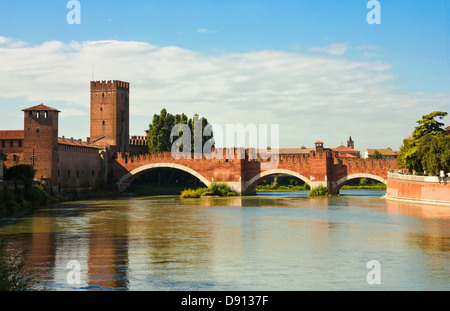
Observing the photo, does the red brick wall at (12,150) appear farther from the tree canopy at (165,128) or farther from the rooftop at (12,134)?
the tree canopy at (165,128)

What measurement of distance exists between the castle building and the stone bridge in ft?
8.50

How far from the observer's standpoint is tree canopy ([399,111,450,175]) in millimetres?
29444

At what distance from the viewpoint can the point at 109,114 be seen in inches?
2132

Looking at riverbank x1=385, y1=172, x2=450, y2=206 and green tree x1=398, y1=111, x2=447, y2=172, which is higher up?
green tree x1=398, y1=111, x2=447, y2=172

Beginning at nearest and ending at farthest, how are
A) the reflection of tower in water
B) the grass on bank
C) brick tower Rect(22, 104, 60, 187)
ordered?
the reflection of tower in water
brick tower Rect(22, 104, 60, 187)
the grass on bank

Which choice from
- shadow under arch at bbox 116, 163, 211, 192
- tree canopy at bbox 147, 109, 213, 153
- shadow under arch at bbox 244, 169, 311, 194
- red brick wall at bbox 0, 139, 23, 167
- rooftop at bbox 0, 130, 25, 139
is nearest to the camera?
red brick wall at bbox 0, 139, 23, 167

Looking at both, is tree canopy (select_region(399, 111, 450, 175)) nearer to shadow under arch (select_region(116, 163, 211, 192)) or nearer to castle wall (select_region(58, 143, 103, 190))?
shadow under arch (select_region(116, 163, 211, 192))

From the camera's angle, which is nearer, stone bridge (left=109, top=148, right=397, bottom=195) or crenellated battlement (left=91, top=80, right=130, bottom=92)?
stone bridge (left=109, top=148, right=397, bottom=195)

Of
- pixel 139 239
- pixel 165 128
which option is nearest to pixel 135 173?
pixel 165 128

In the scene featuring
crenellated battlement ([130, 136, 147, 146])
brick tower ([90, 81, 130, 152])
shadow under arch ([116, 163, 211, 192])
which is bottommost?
shadow under arch ([116, 163, 211, 192])

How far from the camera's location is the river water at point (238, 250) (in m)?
11.6

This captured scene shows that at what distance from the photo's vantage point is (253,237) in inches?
728

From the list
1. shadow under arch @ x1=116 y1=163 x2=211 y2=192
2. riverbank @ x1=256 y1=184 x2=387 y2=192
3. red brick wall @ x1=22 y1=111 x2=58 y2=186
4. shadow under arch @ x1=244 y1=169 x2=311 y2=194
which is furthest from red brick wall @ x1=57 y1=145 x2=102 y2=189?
riverbank @ x1=256 y1=184 x2=387 y2=192
